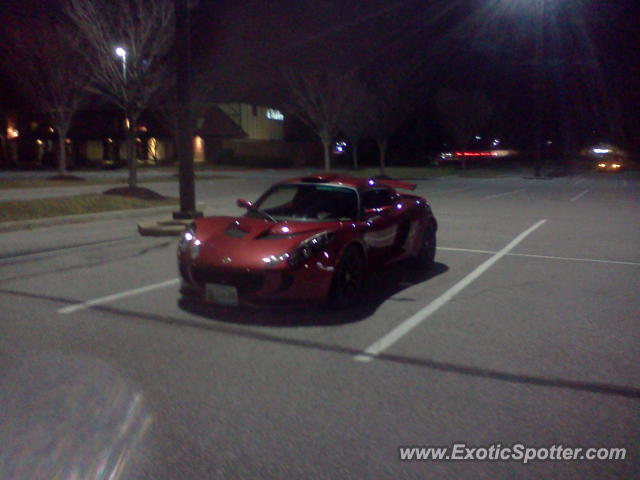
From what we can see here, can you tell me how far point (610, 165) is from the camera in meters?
50.7

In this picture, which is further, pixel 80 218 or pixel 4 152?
pixel 4 152

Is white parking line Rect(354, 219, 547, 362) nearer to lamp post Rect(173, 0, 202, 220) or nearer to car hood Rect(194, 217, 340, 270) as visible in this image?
car hood Rect(194, 217, 340, 270)

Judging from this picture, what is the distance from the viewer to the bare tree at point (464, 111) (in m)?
54.4

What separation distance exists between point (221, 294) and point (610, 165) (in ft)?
163

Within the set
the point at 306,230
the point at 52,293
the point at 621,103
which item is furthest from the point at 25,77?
the point at 621,103

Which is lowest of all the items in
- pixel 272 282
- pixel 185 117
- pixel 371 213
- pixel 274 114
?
pixel 272 282

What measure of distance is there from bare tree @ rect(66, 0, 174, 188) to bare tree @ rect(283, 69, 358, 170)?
20207 millimetres

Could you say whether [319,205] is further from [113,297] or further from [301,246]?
[113,297]

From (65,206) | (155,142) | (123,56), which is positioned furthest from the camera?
(155,142)

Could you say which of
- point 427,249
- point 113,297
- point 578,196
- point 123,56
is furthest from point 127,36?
point 578,196

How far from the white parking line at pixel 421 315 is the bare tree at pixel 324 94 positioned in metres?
29.7

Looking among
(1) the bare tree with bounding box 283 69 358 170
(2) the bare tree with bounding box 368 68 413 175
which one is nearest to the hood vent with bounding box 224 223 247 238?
(1) the bare tree with bounding box 283 69 358 170

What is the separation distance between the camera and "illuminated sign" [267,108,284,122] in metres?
68.2

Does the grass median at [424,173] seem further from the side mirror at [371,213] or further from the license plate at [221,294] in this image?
the license plate at [221,294]
